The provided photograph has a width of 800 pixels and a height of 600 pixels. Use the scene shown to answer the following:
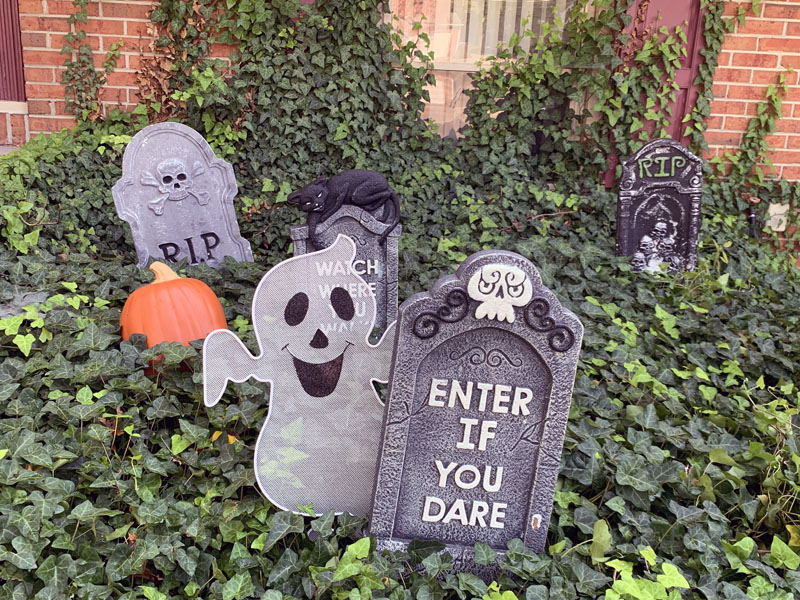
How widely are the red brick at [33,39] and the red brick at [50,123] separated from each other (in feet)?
1.50

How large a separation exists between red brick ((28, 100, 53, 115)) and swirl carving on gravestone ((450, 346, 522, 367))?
381 centimetres

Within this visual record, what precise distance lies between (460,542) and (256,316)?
0.82m

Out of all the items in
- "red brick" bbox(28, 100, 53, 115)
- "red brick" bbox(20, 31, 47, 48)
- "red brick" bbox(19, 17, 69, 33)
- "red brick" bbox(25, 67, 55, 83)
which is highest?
"red brick" bbox(19, 17, 69, 33)

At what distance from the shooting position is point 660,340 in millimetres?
2637

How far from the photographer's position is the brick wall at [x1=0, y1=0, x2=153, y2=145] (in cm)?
378

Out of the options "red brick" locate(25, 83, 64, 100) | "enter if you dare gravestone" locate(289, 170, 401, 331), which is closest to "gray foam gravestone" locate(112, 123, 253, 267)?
"enter if you dare gravestone" locate(289, 170, 401, 331)

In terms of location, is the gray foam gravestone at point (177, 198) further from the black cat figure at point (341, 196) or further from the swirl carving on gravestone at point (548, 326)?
the swirl carving on gravestone at point (548, 326)

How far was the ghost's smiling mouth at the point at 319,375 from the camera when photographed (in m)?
1.64

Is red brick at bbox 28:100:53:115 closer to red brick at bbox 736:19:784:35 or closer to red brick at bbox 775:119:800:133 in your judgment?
red brick at bbox 736:19:784:35

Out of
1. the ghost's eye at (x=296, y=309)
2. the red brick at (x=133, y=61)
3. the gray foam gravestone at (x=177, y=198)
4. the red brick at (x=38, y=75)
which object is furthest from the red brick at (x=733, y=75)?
the red brick at (x=38, y=75)

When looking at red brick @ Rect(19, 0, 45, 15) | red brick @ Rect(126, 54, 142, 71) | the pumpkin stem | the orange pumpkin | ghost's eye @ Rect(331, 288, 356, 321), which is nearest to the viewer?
ghost's eye @ Rect(331, 288, 356, 321)

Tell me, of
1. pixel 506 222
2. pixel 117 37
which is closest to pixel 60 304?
pixel 117 37

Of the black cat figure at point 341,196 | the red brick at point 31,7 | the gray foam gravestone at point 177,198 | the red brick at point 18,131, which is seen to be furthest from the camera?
the red brick at point 18,131

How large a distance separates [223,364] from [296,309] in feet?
0.81
